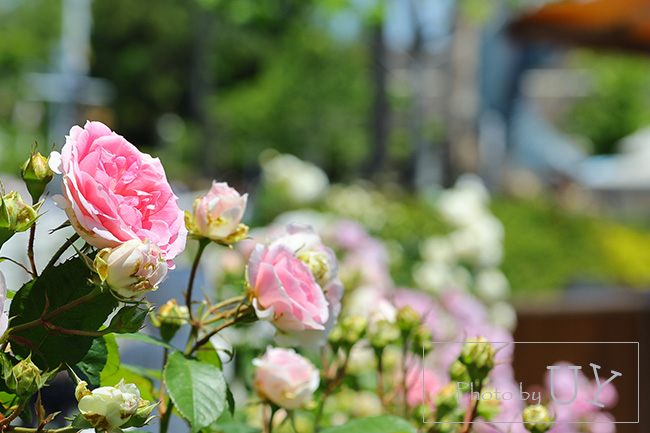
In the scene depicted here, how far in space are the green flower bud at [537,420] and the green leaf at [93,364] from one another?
37cm

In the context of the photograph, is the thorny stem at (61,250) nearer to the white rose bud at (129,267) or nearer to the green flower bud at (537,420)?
the white rose bud at (129,267)

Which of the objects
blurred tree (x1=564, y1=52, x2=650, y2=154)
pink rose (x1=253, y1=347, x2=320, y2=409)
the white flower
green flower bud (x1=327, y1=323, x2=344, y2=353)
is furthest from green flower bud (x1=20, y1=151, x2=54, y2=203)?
blurred tree (x1=564, y1=52, x2=650, y2=154)

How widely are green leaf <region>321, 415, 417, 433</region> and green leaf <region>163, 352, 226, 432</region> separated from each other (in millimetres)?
123

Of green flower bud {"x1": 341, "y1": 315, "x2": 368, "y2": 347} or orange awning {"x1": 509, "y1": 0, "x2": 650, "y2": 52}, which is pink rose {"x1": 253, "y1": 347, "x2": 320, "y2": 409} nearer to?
green flower bud {"x1": 341, "y1": 315, "x2": 368, "y2": 347}

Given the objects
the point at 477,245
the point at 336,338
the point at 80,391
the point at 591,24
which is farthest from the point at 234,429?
the point at 591,24

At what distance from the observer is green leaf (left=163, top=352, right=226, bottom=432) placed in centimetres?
59

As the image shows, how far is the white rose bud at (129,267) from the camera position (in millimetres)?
473

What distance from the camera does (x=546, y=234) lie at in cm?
620

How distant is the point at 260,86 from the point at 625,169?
A: 26.8 ft

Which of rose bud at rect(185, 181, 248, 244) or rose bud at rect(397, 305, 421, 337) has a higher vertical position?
rose bud at rect(185, 181, 248, 244)

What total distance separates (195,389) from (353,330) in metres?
0.29

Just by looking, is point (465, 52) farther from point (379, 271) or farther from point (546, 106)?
point (546, 106)

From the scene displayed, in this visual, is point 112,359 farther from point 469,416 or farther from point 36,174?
point 469,416

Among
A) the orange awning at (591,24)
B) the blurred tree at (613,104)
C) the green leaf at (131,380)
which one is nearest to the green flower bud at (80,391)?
the green leaf at (131,380)
